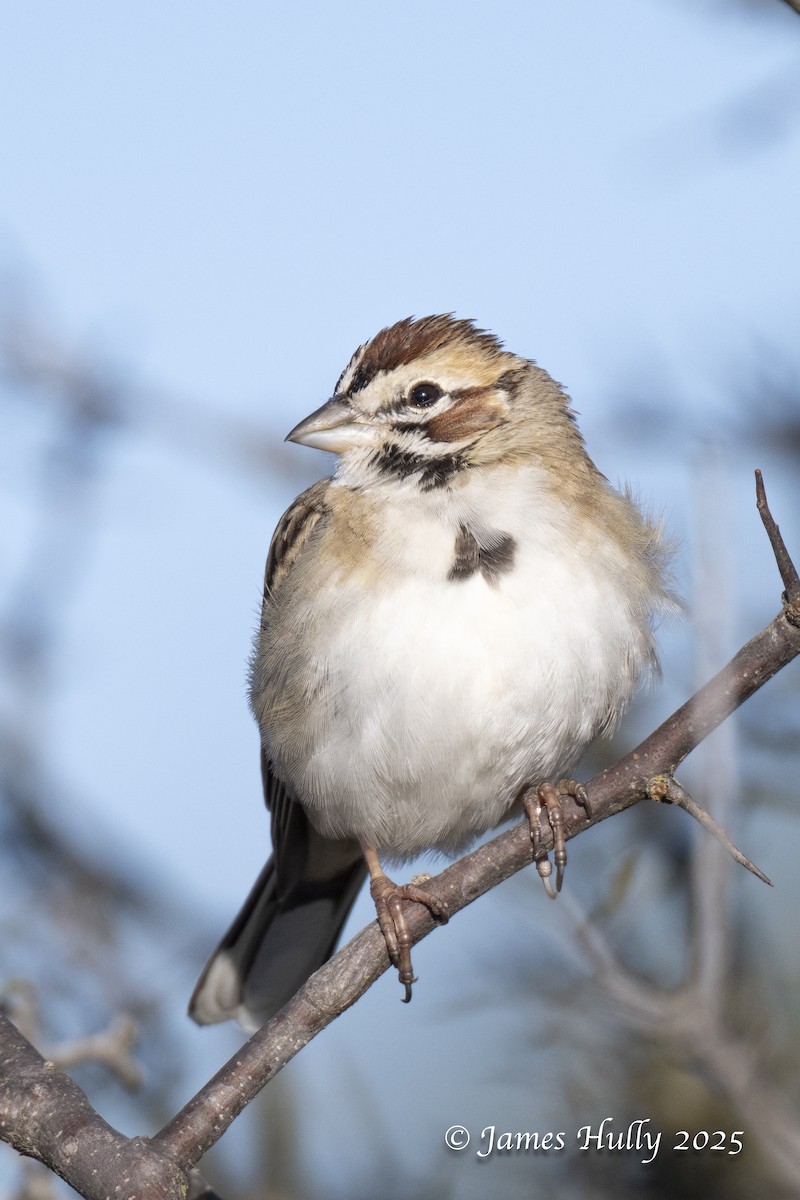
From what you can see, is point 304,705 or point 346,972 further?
point 304,705

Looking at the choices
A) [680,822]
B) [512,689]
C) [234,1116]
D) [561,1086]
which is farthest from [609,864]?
[234,1116]

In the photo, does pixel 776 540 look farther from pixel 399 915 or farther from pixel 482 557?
pixel 399 915

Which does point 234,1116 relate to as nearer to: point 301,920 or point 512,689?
point 512,689

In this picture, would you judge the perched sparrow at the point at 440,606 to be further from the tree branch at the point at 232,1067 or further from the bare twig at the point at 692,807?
the bare twig at the point at 692,807

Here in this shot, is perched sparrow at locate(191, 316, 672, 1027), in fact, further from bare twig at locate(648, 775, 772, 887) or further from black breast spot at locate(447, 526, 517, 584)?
bare twig at locate(648, 775, 772, 887)

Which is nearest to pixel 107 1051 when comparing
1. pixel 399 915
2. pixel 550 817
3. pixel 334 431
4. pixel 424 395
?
pixel 399 915

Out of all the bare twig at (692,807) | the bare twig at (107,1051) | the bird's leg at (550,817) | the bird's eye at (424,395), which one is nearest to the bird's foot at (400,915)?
the bird's leg at (550,817)

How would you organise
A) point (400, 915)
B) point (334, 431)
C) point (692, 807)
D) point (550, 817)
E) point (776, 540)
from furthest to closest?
point (334, 431) → point (550, 817) → point (400, 915) → point (692, 807) → point (776, 540)
